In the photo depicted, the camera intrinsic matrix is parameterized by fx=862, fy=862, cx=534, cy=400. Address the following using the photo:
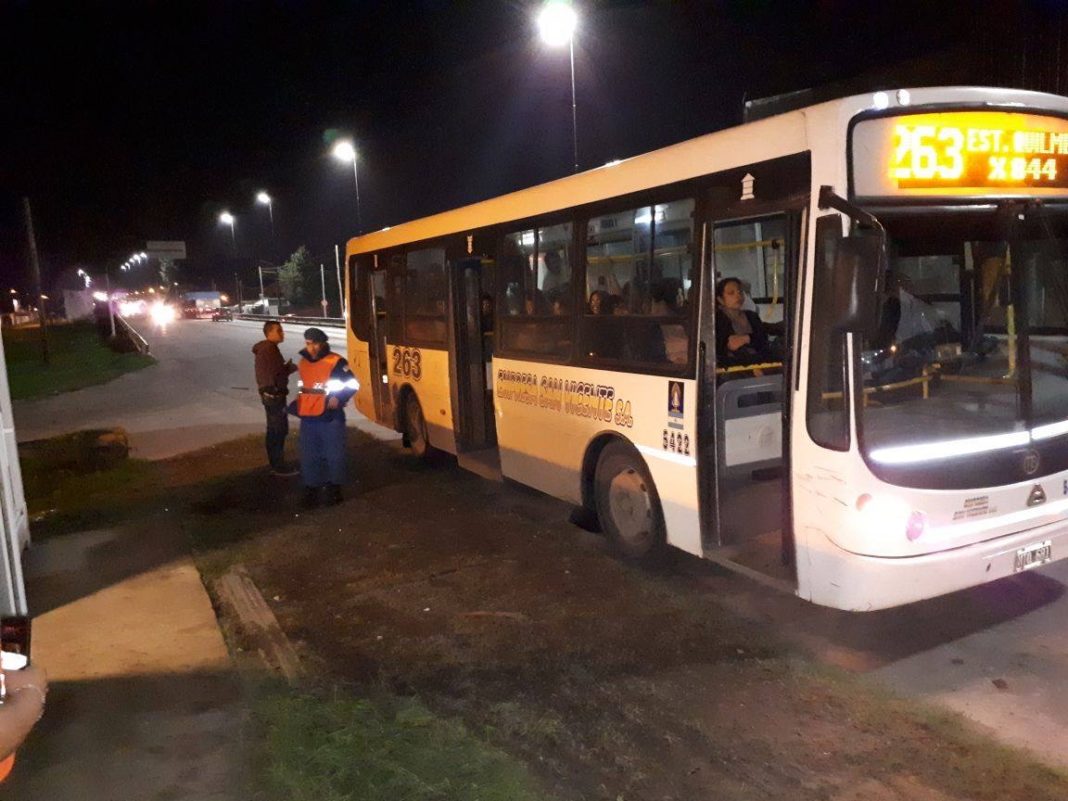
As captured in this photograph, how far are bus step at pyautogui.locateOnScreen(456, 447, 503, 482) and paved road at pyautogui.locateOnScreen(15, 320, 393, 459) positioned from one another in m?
4.79

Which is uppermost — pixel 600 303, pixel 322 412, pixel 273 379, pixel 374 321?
pixel 600 303

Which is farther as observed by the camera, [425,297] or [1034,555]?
[425,297]

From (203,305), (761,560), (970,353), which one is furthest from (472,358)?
(203,305)

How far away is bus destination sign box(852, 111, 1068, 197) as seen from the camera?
448 cm

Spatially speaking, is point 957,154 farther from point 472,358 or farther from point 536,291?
→ point 472,358

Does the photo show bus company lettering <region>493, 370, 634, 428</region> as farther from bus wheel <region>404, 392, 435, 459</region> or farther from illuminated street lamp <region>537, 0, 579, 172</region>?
illuminated street lamp <region>537, 0, 579, 172</region>

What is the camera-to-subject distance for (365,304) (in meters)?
12.3

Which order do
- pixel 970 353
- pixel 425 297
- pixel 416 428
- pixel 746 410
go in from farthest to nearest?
pixel 416 428 → pixel 425 297 → pixel 746 410 → pixel 970 353

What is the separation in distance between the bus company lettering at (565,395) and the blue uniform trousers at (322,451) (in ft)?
5.66

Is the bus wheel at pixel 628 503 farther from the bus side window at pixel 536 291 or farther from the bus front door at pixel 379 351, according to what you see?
the bus front door at pixel 379 351

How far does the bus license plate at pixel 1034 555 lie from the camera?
16.0 feet

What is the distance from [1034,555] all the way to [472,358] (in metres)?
5.88

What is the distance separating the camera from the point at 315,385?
843 centimetres

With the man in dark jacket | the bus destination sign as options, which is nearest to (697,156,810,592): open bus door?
the bus destination sign
